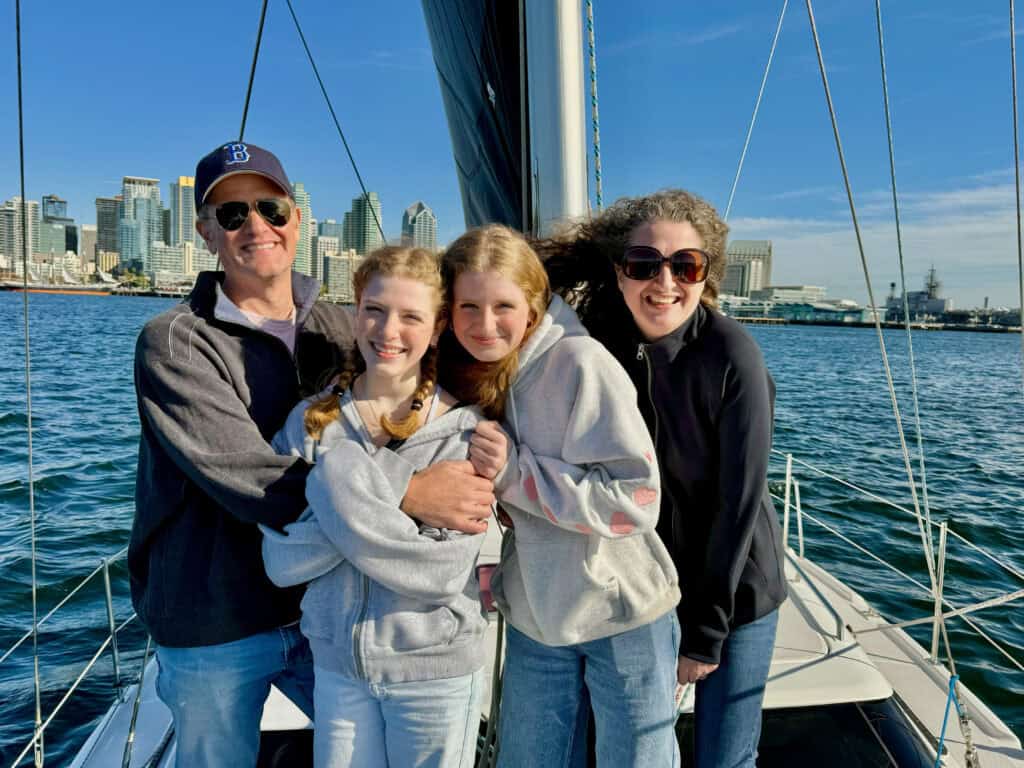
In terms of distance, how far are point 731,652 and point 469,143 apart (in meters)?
4.08

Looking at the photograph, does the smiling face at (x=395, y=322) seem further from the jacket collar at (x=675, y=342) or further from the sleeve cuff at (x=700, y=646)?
the sleeve cuff at (x=700, y=646)

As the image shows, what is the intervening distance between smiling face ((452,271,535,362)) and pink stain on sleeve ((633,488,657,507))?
0.45 m

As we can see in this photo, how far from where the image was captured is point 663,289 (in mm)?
1757

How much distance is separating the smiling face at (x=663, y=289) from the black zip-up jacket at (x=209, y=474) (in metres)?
0.84

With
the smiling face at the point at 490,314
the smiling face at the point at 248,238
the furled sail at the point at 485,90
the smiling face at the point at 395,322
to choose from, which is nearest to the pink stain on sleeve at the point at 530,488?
the smiling face at the point at 490,314

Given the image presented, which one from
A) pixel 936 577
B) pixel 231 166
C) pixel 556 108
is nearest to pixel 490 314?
pixel 231 166

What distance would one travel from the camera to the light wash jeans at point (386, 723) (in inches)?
65.5

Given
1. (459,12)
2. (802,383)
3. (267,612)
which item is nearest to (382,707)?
(267,612)

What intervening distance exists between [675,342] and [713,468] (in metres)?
0.32

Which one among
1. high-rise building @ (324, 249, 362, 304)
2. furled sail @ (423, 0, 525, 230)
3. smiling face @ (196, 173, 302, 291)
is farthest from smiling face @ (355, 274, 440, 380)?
furled sail @ (423, 0, 525, 230)

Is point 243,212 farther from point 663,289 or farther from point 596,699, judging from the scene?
point 596,699

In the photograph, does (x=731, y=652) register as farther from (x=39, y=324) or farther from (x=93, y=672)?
(x=39, y=324)

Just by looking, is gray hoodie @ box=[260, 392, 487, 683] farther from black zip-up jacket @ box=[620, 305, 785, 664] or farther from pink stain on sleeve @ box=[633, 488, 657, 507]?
black zip-up jacket @ box=[620, 305, 785, 664]

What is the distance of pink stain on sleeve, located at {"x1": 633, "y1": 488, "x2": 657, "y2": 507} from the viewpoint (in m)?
1.58
